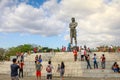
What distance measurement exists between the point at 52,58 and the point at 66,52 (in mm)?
1918

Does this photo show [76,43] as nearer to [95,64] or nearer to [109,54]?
[109,54]

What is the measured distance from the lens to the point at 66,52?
4331cm

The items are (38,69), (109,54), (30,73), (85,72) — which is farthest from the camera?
(109,54)

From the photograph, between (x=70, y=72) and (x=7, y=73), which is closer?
(x=70, y=72)

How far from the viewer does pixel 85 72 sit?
33781 millimetres

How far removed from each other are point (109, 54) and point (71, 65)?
7.96 metres

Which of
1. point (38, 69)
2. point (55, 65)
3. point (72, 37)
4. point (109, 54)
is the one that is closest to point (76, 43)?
point (72, 37)

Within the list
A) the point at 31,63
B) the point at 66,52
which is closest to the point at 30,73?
the point at 31,63

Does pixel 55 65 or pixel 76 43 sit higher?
pixel 76 43

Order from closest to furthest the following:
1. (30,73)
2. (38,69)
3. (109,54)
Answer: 1. (38,69)
2. (30,73)
3. (109,54)

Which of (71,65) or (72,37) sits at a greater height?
(72,37)

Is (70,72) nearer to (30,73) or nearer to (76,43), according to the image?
(30,73)

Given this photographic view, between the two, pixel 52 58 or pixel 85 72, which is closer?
pixel 85 72

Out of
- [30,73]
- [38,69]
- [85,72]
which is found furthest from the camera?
[30,73]
